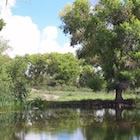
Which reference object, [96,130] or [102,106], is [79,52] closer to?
[102,106]

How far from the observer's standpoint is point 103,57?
106 ft

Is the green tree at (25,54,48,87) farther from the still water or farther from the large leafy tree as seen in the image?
the still water

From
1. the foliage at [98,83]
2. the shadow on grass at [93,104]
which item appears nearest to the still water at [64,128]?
the shadow on grass at [93,104]

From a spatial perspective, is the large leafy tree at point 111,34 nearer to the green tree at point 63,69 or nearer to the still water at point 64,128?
the still water at point 64,128

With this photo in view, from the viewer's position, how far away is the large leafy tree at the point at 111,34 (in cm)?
2952

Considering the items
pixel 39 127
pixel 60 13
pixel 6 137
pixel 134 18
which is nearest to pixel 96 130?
pixel 39 127

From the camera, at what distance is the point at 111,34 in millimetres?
29969

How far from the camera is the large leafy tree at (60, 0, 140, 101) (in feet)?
96.8

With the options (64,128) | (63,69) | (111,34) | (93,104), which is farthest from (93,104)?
(63,69)

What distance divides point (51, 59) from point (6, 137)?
63598mm

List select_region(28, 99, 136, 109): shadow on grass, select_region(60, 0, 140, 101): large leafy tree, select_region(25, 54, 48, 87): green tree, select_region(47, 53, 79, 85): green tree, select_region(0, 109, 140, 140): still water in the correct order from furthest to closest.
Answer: select_region(25, 54, 48, 87): green tree < select_region(47, 53, 79, 85): green tree < select_region(28, 99, 136, 109): shadow on grass < select_region(60, 0, 140, 101): large leafy tree < select_region(0, 109, 140, 140): still water

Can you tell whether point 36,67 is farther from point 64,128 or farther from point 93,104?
point 64,128

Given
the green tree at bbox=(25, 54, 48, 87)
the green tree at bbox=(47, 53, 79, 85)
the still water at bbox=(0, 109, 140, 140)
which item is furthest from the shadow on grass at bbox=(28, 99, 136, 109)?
the green tree at bbox=(25, 54, 48, 87)

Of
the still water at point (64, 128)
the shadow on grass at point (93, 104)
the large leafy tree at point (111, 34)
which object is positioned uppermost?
the large leafy tree at point (111, 34)
